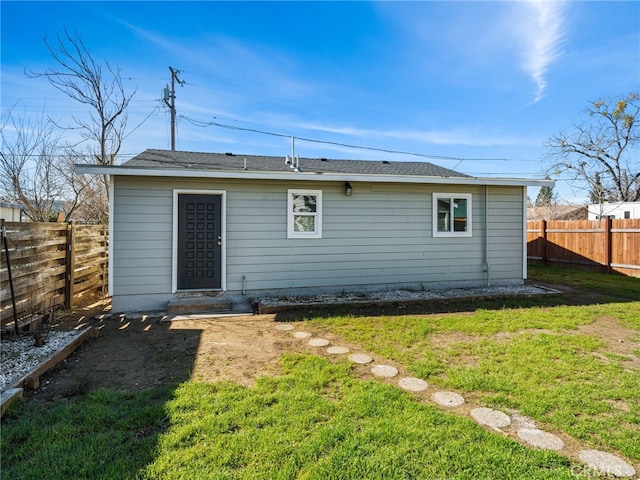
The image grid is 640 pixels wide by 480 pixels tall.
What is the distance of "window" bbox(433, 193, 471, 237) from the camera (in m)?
7.33

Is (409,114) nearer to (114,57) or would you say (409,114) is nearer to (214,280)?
(114,57)

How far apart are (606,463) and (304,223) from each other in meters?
5.45

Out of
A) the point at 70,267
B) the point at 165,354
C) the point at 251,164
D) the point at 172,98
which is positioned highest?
the point at 172,98

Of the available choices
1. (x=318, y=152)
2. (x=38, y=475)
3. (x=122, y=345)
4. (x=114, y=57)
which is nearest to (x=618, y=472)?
(x=38, y=475)

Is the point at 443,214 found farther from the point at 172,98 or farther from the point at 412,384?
the point at 172,98

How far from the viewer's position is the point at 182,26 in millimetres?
7984

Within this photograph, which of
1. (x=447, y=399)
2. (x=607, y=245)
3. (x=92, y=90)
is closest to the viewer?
(x=447, y=399)

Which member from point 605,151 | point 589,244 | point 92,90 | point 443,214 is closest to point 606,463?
point 443,214

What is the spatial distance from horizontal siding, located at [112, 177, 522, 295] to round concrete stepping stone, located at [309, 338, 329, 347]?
2.49 metres

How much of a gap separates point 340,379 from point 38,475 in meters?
2.13

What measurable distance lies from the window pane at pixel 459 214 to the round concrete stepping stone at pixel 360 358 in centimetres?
479

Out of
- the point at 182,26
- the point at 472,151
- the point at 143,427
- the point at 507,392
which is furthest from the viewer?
the point at 472,151

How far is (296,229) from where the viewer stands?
6.64m

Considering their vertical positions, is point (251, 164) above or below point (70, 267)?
above
